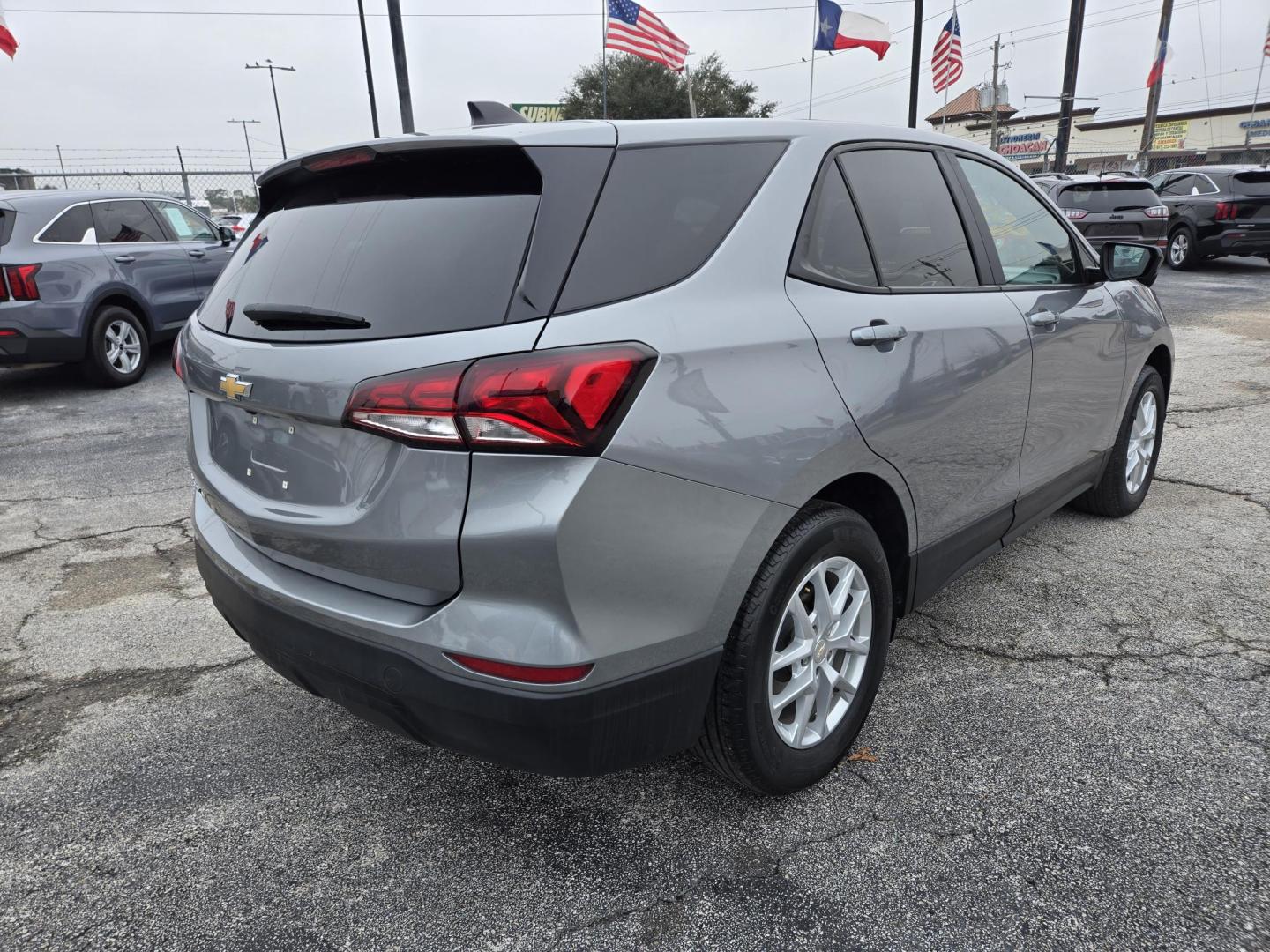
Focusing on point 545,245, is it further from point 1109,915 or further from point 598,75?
point 598,75

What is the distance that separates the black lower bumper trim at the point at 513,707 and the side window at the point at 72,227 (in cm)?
723

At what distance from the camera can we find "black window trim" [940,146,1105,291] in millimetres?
2980

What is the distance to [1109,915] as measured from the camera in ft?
6.32

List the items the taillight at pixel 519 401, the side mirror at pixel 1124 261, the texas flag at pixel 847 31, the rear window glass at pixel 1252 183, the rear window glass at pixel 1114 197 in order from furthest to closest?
the texas flag at pixel 847 31
the rear window glass at pixel 1114 197
the rear window glass at pixel 1252 183
the side mirror at pixel 1124 261
the taillight at pixel 519 401

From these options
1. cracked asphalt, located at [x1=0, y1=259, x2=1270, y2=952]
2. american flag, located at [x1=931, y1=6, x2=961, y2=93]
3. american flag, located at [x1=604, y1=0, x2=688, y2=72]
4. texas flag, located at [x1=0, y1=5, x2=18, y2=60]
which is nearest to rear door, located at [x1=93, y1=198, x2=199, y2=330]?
cracked asphalt, located at [x1=0, y1=259, x2=1270, y2=952]

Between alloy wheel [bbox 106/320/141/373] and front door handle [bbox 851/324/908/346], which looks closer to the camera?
front door handle [bbox 851/324/908/346]

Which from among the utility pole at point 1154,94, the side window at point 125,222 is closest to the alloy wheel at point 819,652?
the side window at point 125,222

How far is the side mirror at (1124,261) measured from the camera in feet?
12.2

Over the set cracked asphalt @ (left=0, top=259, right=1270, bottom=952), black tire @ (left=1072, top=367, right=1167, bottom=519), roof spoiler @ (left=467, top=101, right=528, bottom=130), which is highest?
roof spoiler @ (left=467, top=101, right=528, bottom=130)

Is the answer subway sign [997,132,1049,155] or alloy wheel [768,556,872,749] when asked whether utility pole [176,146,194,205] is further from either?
subway sign [997,132,1049,155]

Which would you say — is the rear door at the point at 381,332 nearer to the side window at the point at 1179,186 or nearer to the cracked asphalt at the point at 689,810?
the cracked asphalt at the point at 689,810

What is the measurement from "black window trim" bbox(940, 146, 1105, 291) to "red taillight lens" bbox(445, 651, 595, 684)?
207cm

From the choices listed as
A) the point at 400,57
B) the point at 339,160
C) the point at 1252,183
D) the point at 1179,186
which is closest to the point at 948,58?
the point at 1179,186

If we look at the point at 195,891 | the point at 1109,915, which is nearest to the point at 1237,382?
the point at 1109,915
